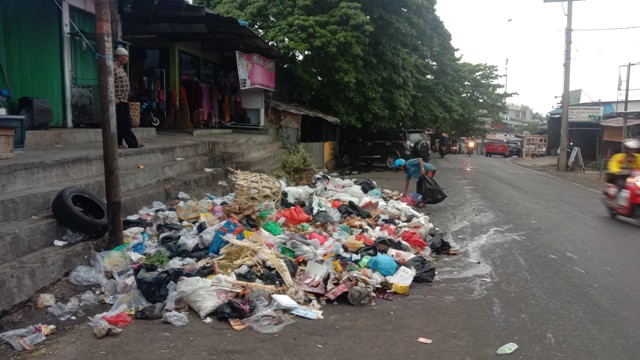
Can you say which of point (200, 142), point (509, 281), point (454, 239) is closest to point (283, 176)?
point (200, 142)

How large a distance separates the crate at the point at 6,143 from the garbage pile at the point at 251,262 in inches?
68.2

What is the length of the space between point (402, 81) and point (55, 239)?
18.6 m

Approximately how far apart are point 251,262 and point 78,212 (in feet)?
6.45

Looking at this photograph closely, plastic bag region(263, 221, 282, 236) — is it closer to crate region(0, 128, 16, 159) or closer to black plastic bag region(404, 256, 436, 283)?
black plastic bag region(404, 256, 436, 283)

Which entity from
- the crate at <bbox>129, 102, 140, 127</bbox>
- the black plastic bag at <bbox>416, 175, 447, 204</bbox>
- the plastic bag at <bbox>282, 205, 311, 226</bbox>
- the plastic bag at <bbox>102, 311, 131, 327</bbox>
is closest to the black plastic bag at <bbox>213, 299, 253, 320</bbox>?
the plastic bag at <bbox>102, 311, 131, 327</bbox>

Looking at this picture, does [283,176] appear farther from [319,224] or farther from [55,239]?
[55,239]

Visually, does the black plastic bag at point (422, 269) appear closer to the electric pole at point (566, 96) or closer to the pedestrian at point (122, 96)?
the pedestrian at point (122, 96)

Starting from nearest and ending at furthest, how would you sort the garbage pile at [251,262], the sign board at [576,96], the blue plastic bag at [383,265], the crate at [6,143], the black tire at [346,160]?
1. the garbage pile at [251,262]
2. the blue plastic bag at [383,265]
3. the crate at [6,143]
4. the black tire at [346,160]
5. the sign board at [576,96]

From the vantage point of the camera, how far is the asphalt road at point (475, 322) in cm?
384

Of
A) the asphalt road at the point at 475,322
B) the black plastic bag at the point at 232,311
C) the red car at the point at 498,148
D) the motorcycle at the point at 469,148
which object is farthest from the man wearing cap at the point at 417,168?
the red car at the point at 498,148

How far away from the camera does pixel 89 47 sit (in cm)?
1058

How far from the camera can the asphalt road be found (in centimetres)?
384

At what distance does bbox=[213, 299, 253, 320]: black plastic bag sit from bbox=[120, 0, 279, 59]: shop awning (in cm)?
896

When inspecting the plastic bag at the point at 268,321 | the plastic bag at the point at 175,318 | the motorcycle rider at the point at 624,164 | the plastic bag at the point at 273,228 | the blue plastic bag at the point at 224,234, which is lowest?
the plastic bag at the point at 268,321
